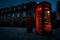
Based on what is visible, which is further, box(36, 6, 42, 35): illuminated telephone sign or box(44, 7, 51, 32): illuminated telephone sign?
box(36, 6, 42, 35): illuminated telephone sign

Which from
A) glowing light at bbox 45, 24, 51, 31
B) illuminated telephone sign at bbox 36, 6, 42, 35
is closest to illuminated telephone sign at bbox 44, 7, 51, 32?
glowing light at bbox 45, 24, 51, 31

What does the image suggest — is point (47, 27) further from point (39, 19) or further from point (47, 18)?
point (39, 19)

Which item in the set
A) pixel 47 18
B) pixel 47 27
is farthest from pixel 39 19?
pixel 47 27

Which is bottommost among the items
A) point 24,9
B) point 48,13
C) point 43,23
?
point 43,23

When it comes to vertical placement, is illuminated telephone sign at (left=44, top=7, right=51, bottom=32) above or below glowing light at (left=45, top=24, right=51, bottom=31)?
above

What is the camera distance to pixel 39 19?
42.5ft

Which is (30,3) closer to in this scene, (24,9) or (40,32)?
(24,9)

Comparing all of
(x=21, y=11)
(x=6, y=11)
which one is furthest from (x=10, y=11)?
(x=21, y=11)

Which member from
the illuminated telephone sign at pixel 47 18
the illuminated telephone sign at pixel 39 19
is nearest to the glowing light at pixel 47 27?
the illuminated telephone sign at pixel 47 18

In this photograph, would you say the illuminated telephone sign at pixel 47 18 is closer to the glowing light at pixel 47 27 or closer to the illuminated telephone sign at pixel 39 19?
the glowing light at pixel 47 27

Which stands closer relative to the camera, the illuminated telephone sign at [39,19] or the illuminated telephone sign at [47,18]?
the illuminated telephone sign at [47,18]

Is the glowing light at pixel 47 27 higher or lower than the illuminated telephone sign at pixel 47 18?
lower

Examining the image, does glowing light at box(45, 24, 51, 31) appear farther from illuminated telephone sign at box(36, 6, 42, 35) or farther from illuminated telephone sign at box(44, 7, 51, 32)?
illuminated telephone sign at box(36, 6, 42, 35)

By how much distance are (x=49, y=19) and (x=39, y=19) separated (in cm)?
89
